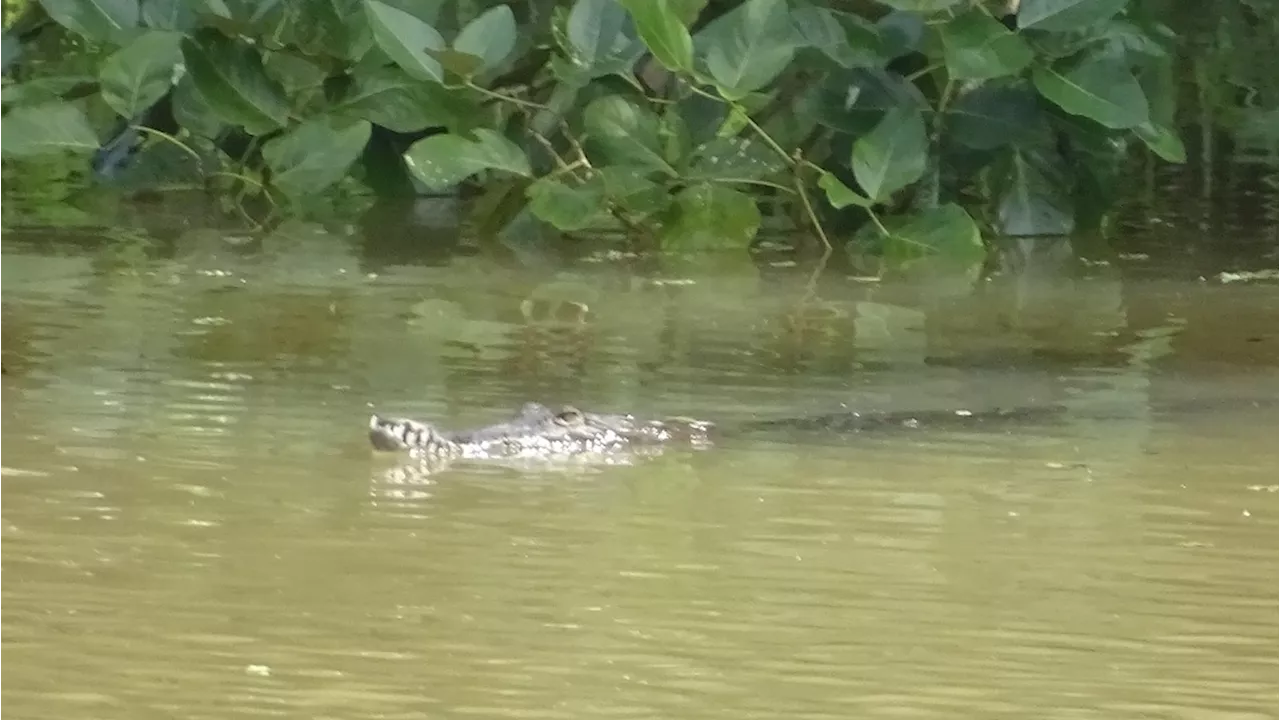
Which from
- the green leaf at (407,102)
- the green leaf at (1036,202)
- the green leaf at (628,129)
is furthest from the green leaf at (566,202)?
the green leaf at (1036,202)

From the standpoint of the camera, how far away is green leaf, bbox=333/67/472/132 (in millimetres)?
4246

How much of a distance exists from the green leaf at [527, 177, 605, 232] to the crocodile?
1.57m

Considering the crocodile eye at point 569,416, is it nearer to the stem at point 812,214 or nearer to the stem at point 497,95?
the stem at point 497,95

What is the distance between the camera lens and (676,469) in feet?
7.91

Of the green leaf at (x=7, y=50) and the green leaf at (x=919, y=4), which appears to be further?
the green leaf at (x=7, y=50)

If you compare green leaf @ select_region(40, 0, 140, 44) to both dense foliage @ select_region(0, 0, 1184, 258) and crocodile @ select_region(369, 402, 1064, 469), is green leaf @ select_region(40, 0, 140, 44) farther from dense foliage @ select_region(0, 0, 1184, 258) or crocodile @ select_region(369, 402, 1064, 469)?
crocodile @ select_region(369, 402, 1064, 469)

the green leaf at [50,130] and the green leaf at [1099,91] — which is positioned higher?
the green leaf at [1099,91]

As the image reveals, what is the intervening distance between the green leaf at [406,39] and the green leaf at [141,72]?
65 cm

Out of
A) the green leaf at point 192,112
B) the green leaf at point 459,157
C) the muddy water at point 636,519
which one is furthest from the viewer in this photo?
the green leaf at point 192,112

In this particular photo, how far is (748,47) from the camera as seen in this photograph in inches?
155

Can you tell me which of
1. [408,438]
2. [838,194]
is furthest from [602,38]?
[408,438]

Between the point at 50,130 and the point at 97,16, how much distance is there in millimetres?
287

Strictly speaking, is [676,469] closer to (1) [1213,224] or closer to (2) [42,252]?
(2) [42,252]

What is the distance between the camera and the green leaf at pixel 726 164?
4.27 meters
